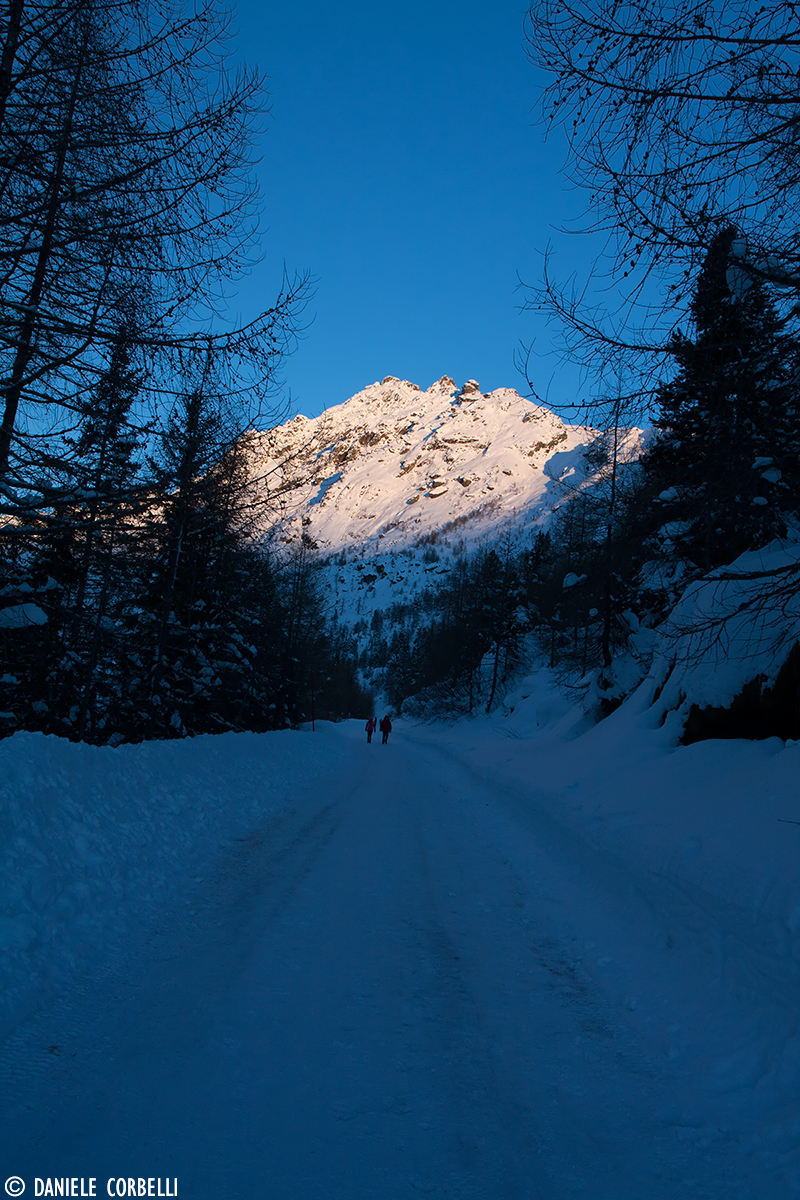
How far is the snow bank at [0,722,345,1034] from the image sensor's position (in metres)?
3.75

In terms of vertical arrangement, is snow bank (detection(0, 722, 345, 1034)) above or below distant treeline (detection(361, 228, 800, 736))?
below

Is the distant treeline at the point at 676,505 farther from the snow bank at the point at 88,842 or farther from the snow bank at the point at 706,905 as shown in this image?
the snow bank at the point at 88,842

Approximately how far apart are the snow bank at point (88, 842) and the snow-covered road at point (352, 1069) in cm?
29

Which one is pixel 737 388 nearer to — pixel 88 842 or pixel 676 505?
pixel 676 505

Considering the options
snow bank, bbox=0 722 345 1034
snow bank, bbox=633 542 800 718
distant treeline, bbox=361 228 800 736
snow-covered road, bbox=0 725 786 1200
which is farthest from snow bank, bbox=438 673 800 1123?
snow bank, bbox=0 722 345 1034

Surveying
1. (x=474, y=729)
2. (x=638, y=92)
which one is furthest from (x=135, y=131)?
(x=474, y=729)

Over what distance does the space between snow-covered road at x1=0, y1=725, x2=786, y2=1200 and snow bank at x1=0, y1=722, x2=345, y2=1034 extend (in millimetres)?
293

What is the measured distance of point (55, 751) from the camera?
6.27 metres

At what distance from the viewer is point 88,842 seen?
532cm

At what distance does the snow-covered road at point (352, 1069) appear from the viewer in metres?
2.29

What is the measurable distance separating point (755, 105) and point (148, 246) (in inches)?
173

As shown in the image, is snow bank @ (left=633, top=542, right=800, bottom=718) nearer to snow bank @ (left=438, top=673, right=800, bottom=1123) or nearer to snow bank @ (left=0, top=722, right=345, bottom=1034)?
snow bank @ (left=438, top=673, right=800, bottom=1123)

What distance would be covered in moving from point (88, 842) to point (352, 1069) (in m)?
3.60

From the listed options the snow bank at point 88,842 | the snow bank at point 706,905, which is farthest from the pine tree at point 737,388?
the snow bank at point 88,842
